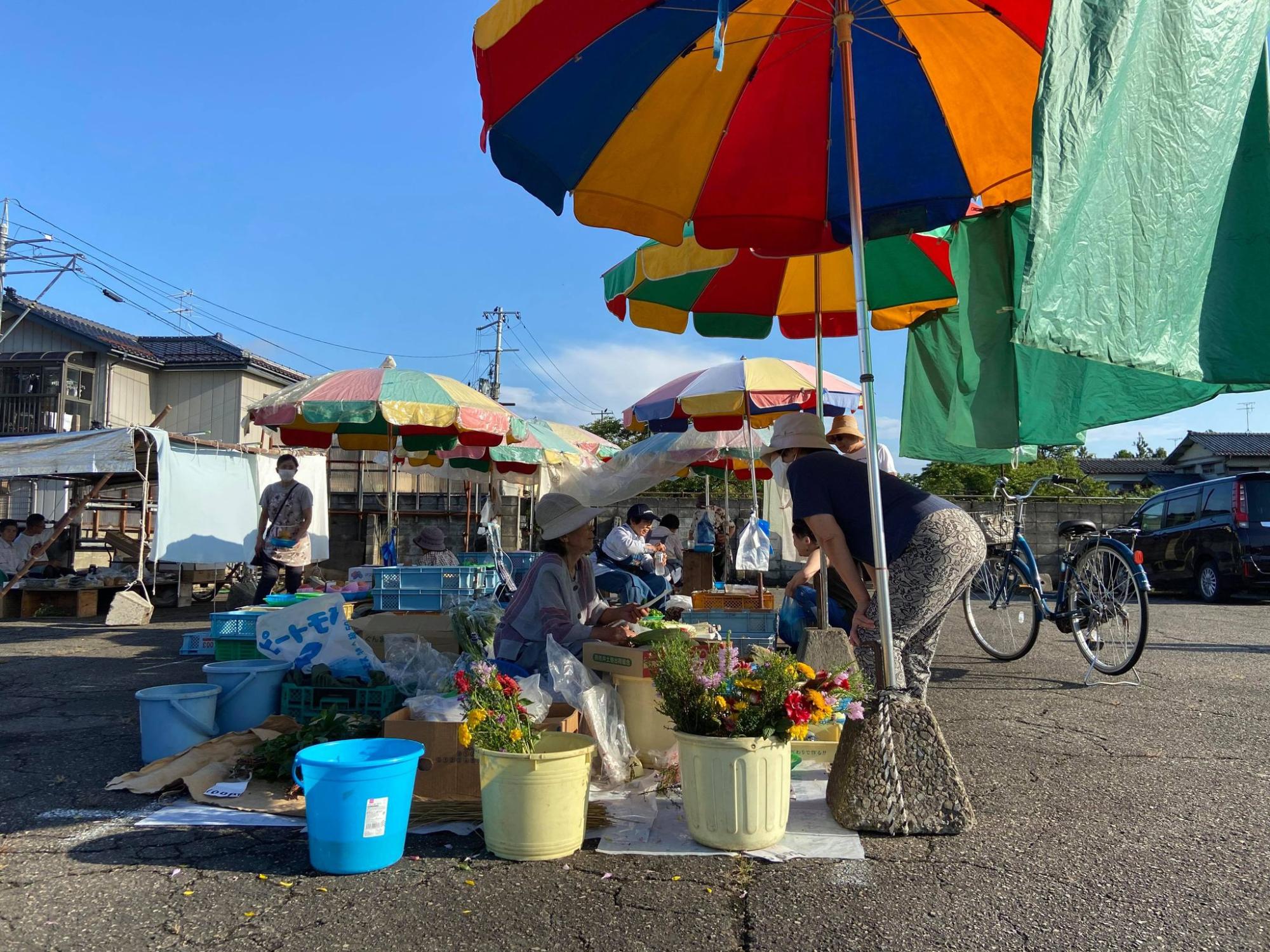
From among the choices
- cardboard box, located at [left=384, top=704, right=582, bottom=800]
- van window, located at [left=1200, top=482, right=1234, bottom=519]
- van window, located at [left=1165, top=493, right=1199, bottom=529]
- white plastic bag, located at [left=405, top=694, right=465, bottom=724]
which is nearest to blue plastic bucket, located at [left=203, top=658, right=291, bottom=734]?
white plastic bag, located at [left=405, top=694, right=465, bottom=724]

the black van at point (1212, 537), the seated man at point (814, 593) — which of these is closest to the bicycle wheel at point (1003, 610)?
the seated man at point (814, 593)

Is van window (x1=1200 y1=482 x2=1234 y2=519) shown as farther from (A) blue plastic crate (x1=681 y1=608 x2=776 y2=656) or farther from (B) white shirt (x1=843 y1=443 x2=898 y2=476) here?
(A) blue plastic crate (x1=681 y1=608 x2=776 y2=656)

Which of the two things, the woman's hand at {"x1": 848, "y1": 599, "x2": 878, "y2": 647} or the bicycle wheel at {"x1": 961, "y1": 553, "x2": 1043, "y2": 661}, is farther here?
the bicycle wheel at {"x1": 961, "y1": 553, "x2": 1043, "y2": 661}

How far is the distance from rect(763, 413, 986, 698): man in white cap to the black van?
903 centimetres

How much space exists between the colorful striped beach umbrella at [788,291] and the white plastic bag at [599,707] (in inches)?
88.0

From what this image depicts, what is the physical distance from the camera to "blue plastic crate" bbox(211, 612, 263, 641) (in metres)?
6.02

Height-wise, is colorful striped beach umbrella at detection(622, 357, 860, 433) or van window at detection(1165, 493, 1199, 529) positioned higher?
colorful striped beach umbrella at detection(622, 357, 860, 433)

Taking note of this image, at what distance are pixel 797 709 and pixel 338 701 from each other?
9.05 ft

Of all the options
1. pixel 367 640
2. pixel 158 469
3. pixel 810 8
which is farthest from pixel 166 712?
pixel 158 469

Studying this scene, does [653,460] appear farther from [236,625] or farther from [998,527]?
[236,625]

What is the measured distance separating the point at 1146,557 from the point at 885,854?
13741 millimetres

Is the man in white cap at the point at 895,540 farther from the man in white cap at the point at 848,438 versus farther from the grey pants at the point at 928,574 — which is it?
the man in white cap at the point at 848,438

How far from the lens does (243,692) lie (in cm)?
478

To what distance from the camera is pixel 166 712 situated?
4301 mm
